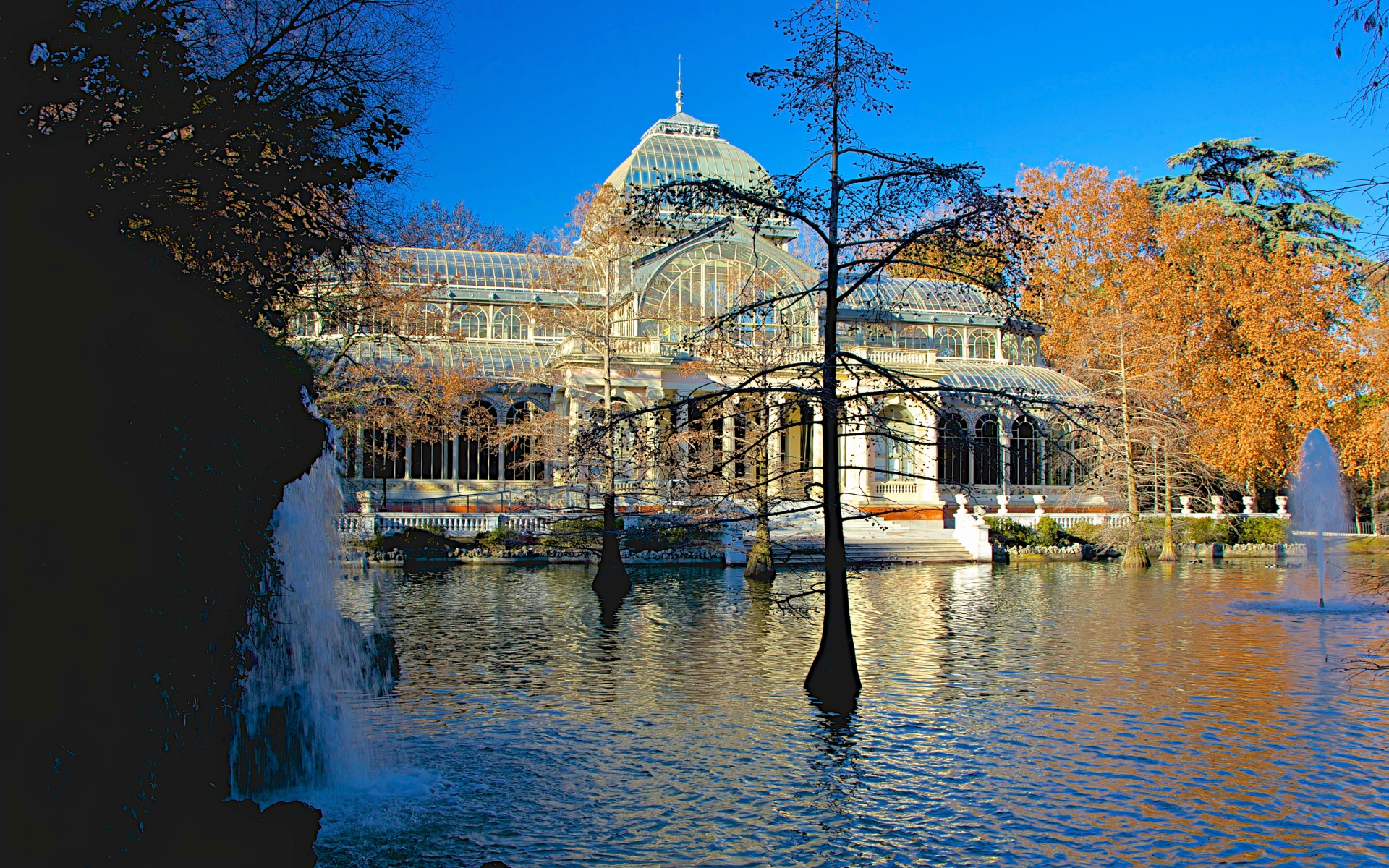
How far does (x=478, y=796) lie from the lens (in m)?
8.99

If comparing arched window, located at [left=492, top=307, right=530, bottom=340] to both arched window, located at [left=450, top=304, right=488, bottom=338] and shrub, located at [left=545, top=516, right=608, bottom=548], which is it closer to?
arched window, located at [left=450, top=304, right=488, bottom=338]

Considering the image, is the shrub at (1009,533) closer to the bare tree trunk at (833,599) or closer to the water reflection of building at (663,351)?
the water reflection of building at (663,351)

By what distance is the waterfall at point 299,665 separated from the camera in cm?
883

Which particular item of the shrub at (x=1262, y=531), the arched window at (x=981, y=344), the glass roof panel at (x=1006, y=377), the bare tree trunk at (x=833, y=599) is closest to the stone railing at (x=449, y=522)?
the glass roof panel at (x=1006, y=377)

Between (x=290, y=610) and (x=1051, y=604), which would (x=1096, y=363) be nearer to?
(x=1051, y=604)

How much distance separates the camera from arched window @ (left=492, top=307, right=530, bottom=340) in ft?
133

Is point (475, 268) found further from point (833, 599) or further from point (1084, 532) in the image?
point (833, 599)

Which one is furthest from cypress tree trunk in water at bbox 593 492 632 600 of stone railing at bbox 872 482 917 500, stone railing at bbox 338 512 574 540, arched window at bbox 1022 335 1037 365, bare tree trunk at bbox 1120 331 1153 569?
arched window at bbox 1022 335 1037 365

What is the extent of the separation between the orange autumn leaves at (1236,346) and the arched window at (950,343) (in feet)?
9.98

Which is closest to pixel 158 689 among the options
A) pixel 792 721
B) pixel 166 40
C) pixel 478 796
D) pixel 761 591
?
pixel 478 796

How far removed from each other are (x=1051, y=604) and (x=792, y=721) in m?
11.2

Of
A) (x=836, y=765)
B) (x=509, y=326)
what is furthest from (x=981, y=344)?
(x=836, y=765)

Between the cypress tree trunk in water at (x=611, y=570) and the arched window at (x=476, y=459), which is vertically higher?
the arched window at (x=476, y=459)

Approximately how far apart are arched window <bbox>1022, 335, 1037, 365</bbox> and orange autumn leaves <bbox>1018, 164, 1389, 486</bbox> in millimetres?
2019
